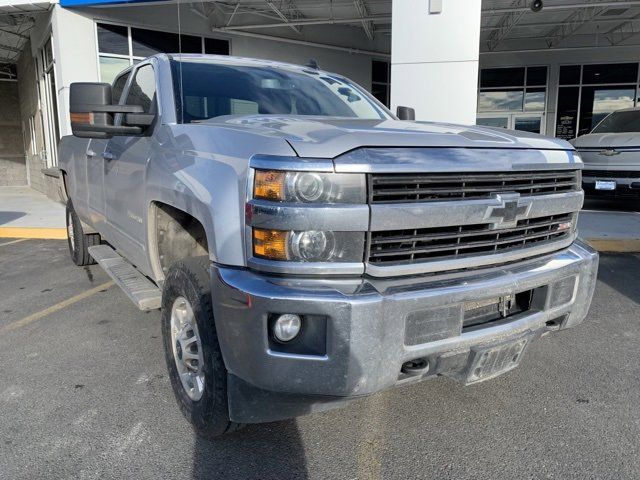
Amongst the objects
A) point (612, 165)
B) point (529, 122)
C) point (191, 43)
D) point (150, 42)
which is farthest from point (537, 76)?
point (150, 42)

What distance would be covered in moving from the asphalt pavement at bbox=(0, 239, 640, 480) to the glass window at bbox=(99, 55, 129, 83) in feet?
31.6

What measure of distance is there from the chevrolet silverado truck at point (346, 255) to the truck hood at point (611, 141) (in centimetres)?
724

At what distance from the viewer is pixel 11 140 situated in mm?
23797

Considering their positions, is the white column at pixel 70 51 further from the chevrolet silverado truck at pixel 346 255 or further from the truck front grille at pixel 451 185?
the truck front grille at pixel 451 185

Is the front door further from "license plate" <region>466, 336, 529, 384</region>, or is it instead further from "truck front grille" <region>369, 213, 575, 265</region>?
"license plate" <region>466, 336, 529, 384</region>

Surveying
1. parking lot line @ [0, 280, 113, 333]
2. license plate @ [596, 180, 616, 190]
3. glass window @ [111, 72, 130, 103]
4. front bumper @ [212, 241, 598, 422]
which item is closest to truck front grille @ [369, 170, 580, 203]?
front bumper @ [212, 241, 598, 422]

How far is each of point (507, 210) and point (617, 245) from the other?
5.26 m

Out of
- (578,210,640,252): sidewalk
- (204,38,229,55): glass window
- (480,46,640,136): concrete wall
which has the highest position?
(480,46,640,136): concrete wall

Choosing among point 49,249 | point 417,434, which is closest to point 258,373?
point 417,434

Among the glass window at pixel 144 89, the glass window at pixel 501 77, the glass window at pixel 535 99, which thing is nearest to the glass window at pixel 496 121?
the glass window at pixel 535 99

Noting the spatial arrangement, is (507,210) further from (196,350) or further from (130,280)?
(130,280)

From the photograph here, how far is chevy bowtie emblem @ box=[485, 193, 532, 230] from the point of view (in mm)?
2412

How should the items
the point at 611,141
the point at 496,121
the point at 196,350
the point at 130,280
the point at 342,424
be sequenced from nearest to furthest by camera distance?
the point at 196,350 → the point at 342,424 → the point at 130,280 → the point at 611,141 → the point at 496,121

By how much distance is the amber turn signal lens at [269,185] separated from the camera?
2.09 metres
